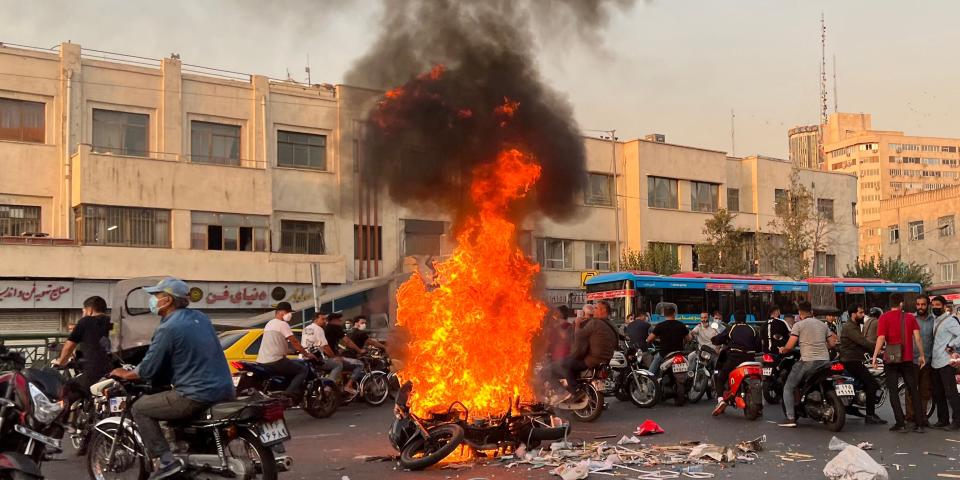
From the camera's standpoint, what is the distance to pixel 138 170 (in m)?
31.1

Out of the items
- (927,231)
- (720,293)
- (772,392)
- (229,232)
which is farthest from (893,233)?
(772,392)

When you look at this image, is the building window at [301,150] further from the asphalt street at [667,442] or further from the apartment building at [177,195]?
the asphalt street at [667,442]

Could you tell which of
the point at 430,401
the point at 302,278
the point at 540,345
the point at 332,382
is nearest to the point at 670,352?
the point at 540,345

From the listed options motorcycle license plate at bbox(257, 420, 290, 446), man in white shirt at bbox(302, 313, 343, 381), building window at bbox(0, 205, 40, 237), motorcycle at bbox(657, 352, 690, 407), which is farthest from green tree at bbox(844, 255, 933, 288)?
motorcycle license plate at bbox(257, 420, 290, 446)

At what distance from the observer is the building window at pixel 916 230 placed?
223 ft

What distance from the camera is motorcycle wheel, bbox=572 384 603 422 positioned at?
41.7ft

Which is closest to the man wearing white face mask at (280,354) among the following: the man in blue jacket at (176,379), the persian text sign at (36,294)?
the man in blue jacket at (176,379)

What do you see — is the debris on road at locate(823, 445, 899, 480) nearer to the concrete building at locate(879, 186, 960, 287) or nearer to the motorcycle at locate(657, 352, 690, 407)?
the motorcycle at locate(657, 352, 690, 407)

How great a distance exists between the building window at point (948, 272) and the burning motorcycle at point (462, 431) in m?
63.5

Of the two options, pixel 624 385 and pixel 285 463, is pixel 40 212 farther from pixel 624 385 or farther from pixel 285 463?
pixel 285 463

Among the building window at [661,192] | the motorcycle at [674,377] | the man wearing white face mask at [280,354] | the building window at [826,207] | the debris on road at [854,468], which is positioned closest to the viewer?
the debris on road at [854,468]

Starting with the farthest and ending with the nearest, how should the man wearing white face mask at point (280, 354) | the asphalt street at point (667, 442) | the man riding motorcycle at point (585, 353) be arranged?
the man wearing white face mask at point (280, 354) → the man riding motorcycle at point (585, 353) → the asphalt street at point (667, 442)

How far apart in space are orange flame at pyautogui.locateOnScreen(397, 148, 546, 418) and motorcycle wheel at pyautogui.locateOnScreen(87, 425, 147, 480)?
2915mm

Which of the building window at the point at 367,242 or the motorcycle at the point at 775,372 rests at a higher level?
the building window at the point at 367,242
